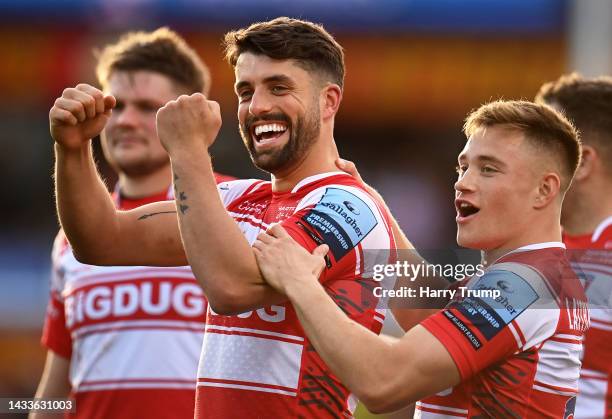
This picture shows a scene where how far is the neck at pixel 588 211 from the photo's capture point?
5.48 meters

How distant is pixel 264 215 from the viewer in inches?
165

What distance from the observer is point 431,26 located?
52.0 ft

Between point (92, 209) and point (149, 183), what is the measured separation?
1.50 m

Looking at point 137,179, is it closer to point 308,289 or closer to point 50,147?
point 308,289

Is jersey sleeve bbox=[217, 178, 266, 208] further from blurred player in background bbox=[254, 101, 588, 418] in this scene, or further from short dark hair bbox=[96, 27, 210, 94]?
short dark hair bbox=[96, 27, 210, 94]

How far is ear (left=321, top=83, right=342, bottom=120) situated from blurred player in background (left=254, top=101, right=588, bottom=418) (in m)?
0.51

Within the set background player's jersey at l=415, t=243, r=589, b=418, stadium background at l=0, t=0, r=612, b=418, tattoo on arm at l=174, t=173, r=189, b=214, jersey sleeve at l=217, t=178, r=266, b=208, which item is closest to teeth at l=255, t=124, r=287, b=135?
jersey sleeve at l=217, t=178, r=266, b=208

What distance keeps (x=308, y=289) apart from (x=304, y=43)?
3.33 feet

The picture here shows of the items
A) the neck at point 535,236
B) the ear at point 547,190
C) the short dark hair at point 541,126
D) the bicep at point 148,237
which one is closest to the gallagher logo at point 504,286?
the neck at point 535,236

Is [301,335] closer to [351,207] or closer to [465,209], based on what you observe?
[351,207]

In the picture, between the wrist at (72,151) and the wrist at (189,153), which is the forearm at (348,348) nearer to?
the wrist at (189,153)

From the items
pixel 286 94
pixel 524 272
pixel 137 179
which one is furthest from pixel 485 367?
pixel 137 179

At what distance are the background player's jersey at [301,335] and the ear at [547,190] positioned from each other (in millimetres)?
551

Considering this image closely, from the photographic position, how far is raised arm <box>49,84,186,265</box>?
4.09m
